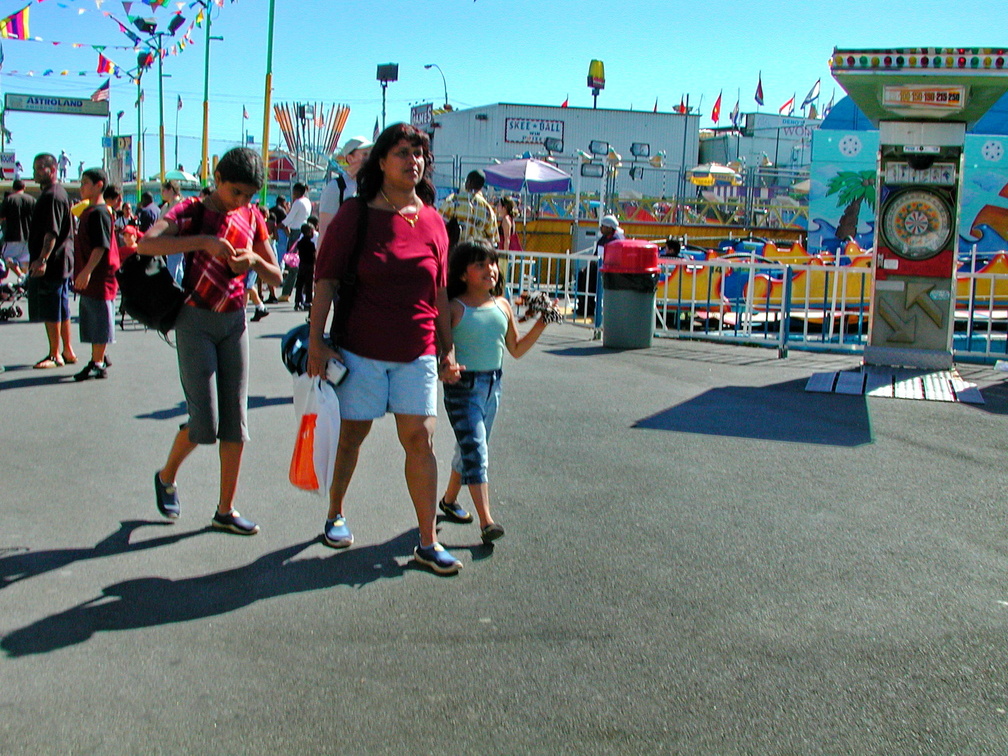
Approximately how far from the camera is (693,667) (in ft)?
11.6

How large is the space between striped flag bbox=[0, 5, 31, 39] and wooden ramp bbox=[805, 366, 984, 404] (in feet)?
66.6

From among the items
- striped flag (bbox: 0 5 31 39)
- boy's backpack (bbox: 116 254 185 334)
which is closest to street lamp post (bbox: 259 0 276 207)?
striped flag (bbox: 0 5 31 39)

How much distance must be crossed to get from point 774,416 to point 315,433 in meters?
4.77

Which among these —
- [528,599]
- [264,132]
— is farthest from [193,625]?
[264,132]

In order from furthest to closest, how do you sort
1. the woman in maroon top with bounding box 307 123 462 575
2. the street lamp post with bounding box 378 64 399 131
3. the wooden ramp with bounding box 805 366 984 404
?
1. the street lamp post with bounding box 378 64 399 131
2. the wooden ramp with bounding box 805 366 984 404
3. the woman in maroon top with bounding box 307 123 462 575

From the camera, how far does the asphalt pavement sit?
3.13 metres

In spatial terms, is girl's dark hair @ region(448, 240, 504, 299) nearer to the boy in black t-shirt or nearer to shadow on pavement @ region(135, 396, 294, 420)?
shadow on pavement @ region(135, 396, 294, 420)

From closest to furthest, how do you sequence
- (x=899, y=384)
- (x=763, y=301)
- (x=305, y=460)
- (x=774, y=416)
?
Result: 1. (x=305, y=460)
2. (x=774, y=416)
3. (x=899, y=384)
4. (x=763, y=301)

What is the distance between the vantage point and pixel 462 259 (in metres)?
4.81

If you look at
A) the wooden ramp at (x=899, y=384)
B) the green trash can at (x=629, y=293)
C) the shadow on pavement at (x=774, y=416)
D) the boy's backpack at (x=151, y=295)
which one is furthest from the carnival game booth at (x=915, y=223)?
the boy's backpack at (x=151, y=295)

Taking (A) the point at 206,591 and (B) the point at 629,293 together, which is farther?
(B) the point at 629,293

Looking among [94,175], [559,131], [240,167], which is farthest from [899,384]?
[559,131]

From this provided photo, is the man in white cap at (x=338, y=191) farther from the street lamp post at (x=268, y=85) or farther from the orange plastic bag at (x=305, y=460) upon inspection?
the street lamp post at (x=268, y=85)

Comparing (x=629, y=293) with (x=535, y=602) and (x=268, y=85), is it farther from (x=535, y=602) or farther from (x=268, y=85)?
(x=268, y=85)
